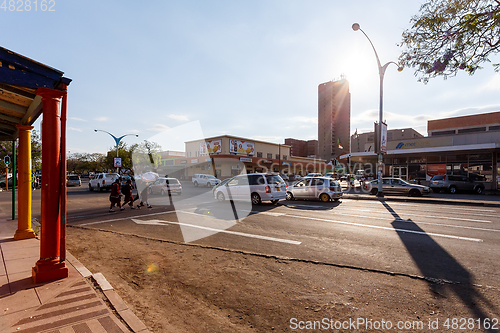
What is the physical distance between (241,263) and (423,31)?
10756 mm

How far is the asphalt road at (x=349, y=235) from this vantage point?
5.36m

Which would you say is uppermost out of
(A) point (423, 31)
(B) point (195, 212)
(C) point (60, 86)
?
(A) point (423, 31)

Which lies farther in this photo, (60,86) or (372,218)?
(372,218)

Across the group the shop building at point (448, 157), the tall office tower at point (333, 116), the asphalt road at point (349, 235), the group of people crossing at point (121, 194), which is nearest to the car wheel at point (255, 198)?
the asphalt road at point (349, 235)

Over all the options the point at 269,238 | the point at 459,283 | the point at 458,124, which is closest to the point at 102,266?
the point at 269,238

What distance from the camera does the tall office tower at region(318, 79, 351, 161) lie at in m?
137

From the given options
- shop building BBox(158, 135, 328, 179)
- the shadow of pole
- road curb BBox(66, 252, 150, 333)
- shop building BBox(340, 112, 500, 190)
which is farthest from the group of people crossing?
shop building BBox(158, 135, 328, 179)

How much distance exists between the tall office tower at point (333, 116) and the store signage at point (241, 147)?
86.9 metres

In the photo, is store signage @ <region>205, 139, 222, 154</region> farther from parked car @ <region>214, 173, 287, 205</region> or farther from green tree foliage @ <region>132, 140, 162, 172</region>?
parked car @ <region>214, 173, 287, 205</region>

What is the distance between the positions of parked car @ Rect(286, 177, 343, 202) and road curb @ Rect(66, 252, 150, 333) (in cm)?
1352

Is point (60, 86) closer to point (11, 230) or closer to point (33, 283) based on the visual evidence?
point (33, 283)

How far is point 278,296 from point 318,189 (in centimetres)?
1297

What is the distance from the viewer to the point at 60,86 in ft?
14.5

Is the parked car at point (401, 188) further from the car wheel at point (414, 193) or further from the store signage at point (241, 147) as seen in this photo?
the store signage at point (241, 147)
